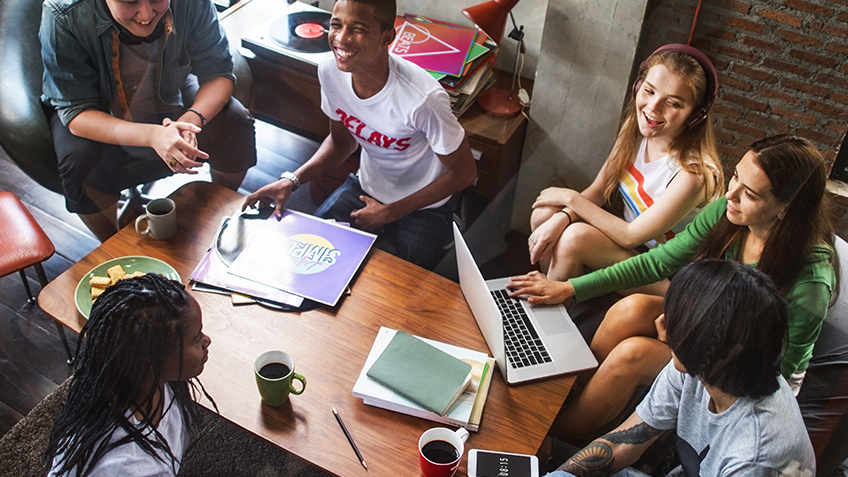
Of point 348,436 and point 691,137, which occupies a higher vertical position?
point 691,137

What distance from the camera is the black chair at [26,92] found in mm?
1483

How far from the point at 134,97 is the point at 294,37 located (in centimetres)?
44

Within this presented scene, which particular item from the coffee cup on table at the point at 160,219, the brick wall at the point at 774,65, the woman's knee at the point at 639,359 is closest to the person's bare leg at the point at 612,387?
the woman's knee at the point at 639,359

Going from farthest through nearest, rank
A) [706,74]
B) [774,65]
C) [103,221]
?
[103,221], [706,74], [774,65]

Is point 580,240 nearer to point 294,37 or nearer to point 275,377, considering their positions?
point 275,377

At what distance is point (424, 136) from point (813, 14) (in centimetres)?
91

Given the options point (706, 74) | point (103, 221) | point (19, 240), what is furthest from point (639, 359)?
point (19, 240)

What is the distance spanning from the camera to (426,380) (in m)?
1.24

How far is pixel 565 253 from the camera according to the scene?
1577mm

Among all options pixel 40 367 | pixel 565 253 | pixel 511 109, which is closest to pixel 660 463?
pixel 565 253

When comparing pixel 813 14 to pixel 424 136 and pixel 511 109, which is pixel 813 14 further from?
pixel 424 136

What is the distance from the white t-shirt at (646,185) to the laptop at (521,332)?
0.30 meters

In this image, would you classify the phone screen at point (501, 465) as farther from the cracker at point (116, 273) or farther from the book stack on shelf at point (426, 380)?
the cracker at point (116, 273)

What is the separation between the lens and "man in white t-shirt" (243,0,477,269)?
5.08ft
